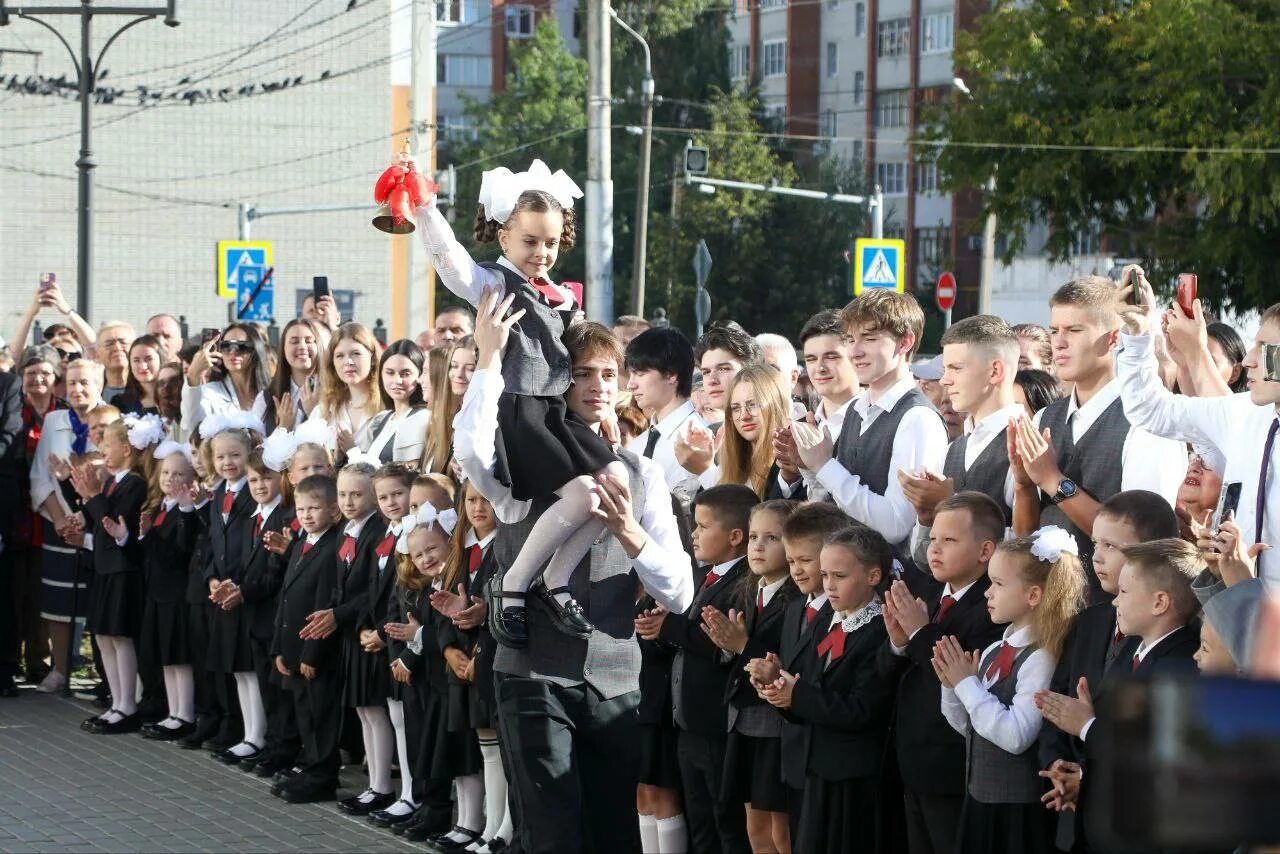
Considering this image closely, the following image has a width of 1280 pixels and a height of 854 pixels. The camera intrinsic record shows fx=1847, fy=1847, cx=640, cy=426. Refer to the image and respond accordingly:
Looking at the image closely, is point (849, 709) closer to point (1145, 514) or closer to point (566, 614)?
point (1145, 514)

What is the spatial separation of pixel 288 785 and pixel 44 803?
1.13m

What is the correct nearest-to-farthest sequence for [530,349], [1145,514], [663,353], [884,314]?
[530,349] < [1145,514] < [884,314] < [663,353]

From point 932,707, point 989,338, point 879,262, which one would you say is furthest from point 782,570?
point 879,262

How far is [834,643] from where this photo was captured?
20.2ft

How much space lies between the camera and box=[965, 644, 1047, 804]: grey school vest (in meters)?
5.50

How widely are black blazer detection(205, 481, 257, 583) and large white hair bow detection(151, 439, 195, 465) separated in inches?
25.5

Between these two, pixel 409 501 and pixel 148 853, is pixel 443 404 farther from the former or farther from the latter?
pixel 148 853

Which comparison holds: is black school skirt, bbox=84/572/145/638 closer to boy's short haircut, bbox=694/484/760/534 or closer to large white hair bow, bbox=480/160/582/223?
boy's short haircut, bbox=694/484/760/534

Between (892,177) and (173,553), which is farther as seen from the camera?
(892,177)

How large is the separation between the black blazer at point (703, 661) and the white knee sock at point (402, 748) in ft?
6.83

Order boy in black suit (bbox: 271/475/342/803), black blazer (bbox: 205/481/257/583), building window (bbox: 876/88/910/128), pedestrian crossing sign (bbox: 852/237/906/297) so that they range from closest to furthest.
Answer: boy in black suit (bbox: 271/475/342/803)
black blazer (bbox: 205/481/257/583)
pedestrian crossing sign (bbox: 852/237/906/297)
building window (bbox: 876/88/910/128)

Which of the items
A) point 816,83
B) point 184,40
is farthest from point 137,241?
point 816,83

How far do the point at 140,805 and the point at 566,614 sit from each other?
439 centimetres

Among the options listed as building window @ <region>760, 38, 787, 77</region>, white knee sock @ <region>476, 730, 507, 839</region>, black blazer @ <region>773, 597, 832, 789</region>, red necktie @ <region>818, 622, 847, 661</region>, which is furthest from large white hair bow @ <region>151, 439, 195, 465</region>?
building window @ <region>760, 38, 787, 77</region>
